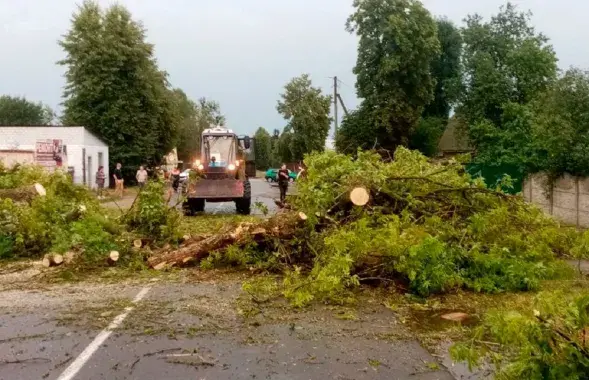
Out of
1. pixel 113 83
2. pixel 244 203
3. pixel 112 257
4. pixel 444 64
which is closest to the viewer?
pixel 112 257

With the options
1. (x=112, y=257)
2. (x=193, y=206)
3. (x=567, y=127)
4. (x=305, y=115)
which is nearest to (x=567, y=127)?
(x=567, y=127)

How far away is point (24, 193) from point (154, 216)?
3353 mm

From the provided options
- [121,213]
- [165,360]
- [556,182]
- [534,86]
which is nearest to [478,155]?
[534,86]

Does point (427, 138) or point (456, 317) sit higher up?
point (427, 138)

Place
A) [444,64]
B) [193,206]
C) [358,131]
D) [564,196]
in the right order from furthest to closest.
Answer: [444,64] < [358,131] < [193,206] < [564,196]

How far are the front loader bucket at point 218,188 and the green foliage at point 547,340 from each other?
15.7 metres

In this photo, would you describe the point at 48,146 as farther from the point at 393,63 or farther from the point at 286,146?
the point at 286,146

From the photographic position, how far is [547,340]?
11.3 feet

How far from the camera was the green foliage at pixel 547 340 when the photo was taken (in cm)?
334

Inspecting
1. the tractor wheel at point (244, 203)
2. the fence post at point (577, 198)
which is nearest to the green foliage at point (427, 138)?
the tractor wheel at point (244, 203)

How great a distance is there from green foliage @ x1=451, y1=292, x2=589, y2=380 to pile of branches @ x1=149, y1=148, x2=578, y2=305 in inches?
150

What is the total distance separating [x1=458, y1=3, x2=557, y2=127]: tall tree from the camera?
34.7m

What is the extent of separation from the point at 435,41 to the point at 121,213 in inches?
1414

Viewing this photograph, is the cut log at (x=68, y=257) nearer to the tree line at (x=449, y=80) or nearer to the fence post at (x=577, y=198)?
the fence post at (x=577, y=198)
